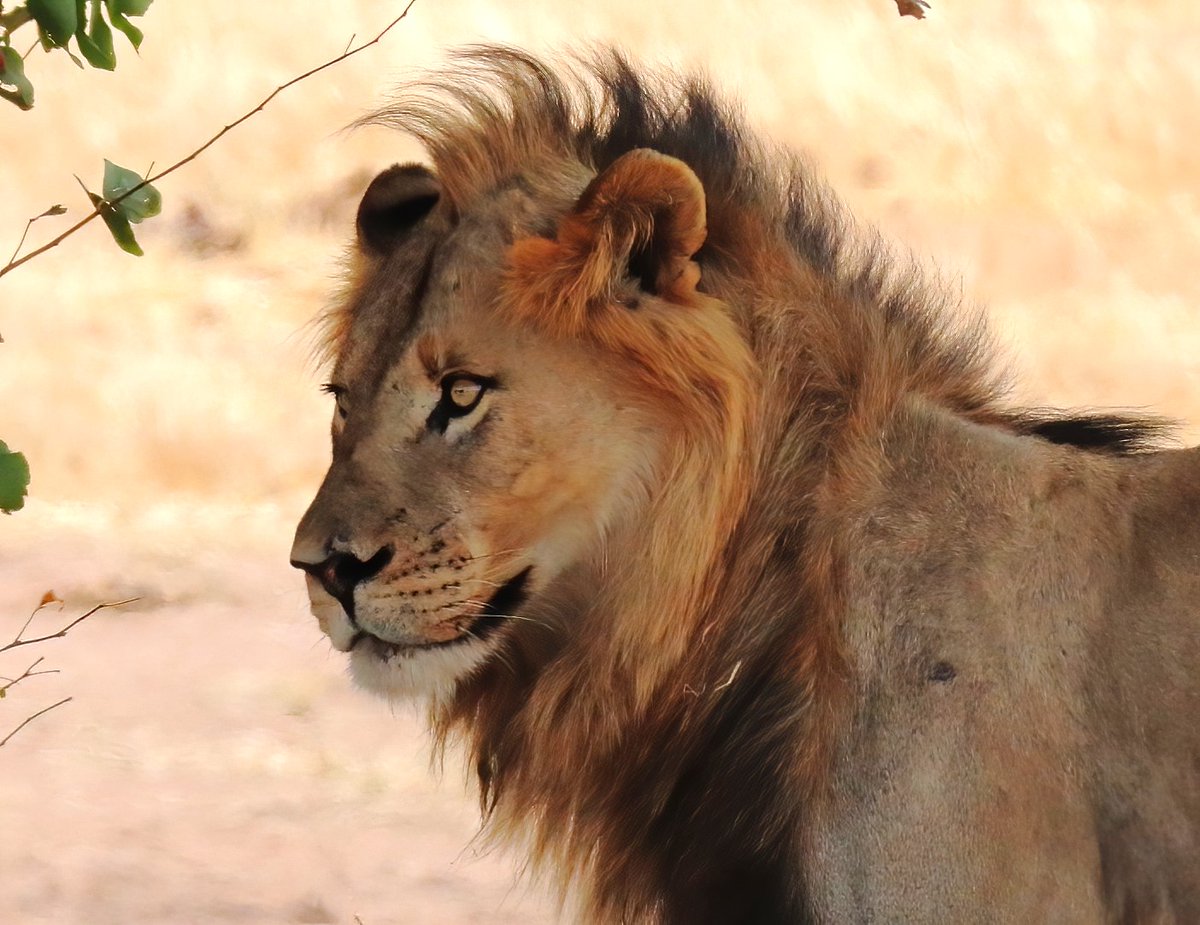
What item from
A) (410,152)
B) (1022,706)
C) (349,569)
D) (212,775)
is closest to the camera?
(1022,706)

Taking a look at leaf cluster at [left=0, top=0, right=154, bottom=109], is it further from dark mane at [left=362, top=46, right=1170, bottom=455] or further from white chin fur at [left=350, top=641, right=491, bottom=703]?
white chin fur at [left=350, top=641, right=491, bottom=703]

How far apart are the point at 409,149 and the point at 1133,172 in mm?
3140

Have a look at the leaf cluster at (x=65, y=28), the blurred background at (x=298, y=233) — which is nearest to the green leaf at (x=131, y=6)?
the leaf cluster at (x=65, y=28)

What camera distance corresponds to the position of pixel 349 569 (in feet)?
8.42

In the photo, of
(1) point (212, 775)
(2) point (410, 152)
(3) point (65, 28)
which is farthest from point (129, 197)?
(2) point (410, 152)

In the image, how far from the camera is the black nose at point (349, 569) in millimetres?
2562

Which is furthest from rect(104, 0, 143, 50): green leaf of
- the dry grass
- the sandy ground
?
the dry grass

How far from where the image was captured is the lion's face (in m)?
2.58

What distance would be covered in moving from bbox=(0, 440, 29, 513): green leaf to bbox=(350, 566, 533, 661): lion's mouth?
0.55 m

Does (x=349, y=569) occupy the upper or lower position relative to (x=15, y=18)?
lower

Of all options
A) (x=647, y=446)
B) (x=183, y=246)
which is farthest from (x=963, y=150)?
(x=647, y=446)

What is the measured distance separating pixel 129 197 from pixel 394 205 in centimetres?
60

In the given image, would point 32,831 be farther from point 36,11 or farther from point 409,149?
point 409,149

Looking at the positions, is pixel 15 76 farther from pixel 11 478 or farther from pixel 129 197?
pixel 11 478
